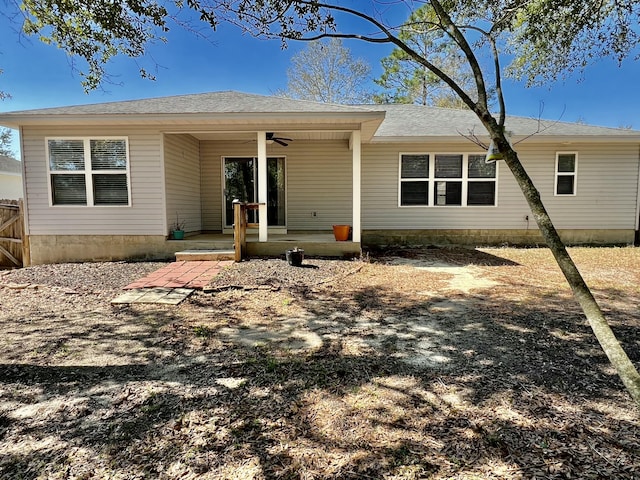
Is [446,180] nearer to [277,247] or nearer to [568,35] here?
[568,35]

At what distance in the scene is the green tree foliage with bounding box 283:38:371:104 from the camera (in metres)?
20.3

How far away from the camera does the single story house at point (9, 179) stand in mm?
19672

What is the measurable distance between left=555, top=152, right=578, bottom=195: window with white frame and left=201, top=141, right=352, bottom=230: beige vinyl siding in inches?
213

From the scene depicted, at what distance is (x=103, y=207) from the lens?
7.68 metres

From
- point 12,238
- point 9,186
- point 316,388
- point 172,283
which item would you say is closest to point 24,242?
point 12,238

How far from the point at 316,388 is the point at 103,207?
7023mm

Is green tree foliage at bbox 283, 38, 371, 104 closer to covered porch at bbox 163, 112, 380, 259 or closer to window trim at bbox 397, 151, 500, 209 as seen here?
covered porch at bbox 163, 112, 380, 259

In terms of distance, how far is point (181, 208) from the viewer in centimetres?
870

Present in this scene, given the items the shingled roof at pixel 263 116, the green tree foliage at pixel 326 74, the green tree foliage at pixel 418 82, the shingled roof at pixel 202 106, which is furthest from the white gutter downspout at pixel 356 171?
the green tree foliage at pixel 326 74

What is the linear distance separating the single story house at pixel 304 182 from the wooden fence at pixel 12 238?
27 centimetres

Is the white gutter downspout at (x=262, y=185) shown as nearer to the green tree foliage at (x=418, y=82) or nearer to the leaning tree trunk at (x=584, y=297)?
the leaning tree trunk at (x=584, y=297)

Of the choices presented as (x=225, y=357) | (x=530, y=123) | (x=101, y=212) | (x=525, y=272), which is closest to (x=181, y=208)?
(x=101, y=212)

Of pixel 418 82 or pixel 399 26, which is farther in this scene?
pixel 418 82

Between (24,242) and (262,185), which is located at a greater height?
(262,185)
